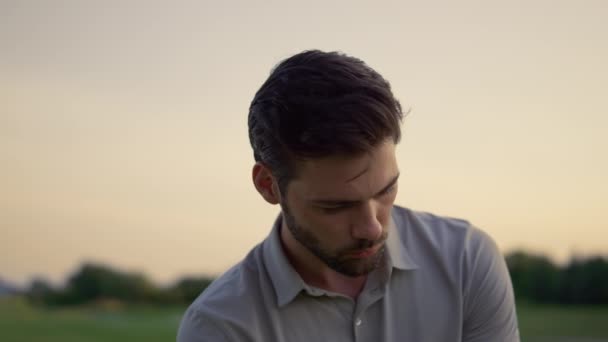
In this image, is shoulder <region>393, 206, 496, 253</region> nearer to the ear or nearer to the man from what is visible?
the man

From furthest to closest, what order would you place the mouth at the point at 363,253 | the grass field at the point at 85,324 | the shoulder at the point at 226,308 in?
1. the grass field at the point at 85,324
2. the shoulder at the point at 226,308
3. the mouth at the point at 363,253

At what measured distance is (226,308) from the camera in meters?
2.23

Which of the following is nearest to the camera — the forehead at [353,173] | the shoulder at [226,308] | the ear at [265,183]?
the forehead at [353,173]

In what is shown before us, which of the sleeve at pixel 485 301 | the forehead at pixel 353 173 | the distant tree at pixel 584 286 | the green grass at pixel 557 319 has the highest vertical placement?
the forehead at pixel 353 173

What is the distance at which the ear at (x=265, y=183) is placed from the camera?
2314mm

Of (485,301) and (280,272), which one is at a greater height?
(280,272)

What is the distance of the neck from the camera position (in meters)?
2.29

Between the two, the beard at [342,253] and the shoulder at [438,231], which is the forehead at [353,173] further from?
the shoulder at [438,231]

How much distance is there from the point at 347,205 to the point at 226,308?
498 millimetres

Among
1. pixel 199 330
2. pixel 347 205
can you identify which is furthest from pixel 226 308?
pixel 347 205

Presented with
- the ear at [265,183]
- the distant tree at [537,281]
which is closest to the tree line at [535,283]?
the distant tree at [537,281]

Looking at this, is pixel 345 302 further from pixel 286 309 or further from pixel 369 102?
pixel 369 102

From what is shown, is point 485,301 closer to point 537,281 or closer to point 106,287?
point 537,281

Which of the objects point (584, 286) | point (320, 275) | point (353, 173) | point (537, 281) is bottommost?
point (584, 286)
